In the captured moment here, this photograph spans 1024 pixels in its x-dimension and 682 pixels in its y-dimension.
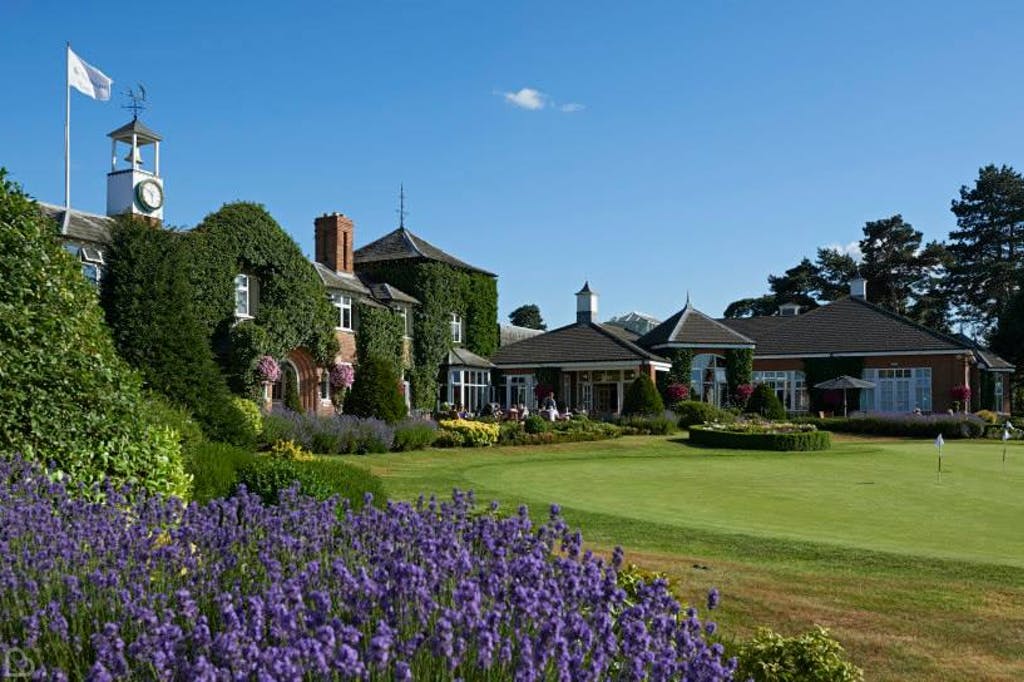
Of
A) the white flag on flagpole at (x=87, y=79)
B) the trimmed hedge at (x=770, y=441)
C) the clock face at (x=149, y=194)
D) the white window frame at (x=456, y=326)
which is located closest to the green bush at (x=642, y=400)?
the trimmed hedge at (x=770, y=441)

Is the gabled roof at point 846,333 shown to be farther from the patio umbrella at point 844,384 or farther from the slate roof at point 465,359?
the slate roof at point 465,359

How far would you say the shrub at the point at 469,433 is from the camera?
28.2 m

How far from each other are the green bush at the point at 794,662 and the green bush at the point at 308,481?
4.80 m

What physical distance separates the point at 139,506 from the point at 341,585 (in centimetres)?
260

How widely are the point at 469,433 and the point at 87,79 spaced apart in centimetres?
1993

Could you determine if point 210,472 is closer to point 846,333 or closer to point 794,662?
point 794,662

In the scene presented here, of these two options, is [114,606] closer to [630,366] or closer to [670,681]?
[670,681]

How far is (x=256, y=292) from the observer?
3272 cm

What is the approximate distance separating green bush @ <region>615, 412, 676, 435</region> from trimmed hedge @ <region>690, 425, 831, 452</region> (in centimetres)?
470

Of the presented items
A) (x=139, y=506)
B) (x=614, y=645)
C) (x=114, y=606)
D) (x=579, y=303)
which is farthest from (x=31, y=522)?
(x=579, y=303)

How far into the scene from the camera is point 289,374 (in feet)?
114

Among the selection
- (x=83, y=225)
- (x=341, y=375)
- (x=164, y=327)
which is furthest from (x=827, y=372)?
(x=164, y=327)

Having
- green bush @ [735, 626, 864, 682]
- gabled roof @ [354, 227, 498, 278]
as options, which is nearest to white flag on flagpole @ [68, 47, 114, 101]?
gabled roof @ [354, 227, 498, 278]

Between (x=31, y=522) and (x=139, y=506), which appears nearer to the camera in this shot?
(x=31, y=522)
